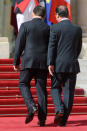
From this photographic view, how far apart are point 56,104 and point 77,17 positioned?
283 inches

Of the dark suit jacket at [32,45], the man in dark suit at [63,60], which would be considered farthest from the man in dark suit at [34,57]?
the man in dark suit at [63,60]

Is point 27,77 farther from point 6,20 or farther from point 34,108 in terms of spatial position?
point 6,20

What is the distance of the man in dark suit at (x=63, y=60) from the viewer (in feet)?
17.8

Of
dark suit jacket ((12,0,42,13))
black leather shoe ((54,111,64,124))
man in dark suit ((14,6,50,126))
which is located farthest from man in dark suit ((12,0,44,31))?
black leather shoe ((54,111,64,124))

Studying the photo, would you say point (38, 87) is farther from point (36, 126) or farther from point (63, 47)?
Answer: point (63, 47)

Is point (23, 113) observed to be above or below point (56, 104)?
below

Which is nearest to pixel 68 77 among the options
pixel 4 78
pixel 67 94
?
pixel 67 94

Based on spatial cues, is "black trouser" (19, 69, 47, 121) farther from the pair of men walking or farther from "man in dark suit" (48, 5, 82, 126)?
"man in dark suit" (48, 5, 82, 126)

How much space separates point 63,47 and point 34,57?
41cm

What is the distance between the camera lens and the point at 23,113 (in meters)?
7.17

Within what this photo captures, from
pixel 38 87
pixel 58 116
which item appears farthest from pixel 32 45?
pixel 58 116

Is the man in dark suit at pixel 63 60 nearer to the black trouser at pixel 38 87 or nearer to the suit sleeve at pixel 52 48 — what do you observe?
the suit sleeve at pixel 52 48

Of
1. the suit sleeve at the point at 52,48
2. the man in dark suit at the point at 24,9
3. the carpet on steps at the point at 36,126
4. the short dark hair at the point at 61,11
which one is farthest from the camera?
the man in dark suit at the point at 24,9

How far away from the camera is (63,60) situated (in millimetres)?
5465
